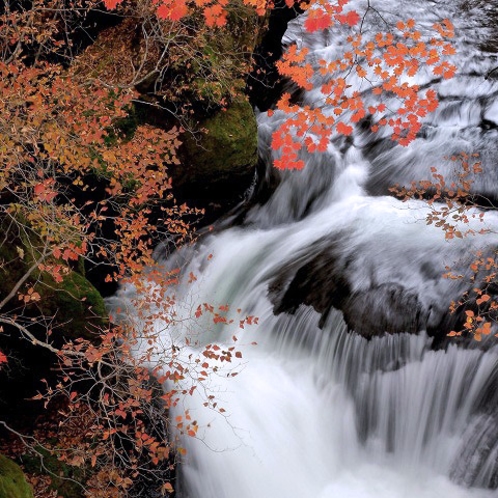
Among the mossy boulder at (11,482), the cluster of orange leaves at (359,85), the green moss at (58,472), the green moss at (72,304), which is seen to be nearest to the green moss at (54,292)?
the green moss at (72,304)

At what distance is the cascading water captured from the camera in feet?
18.3

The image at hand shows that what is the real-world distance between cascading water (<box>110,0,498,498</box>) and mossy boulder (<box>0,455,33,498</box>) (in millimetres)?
2318

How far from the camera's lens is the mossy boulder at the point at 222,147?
328 inches

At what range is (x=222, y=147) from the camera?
8.46 m

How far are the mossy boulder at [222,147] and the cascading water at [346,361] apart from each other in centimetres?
96

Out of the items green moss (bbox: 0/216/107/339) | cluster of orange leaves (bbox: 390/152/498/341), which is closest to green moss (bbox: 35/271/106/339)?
green moss (bbox: 0/216/107/339)

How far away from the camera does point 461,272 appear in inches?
255

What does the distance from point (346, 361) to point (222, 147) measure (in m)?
3.91

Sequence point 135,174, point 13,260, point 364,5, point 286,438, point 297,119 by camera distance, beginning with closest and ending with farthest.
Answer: point 13,260
point 286,438
point 135,174
point 297,119
point 364,5

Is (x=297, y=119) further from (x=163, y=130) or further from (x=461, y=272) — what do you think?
(x=461, y=272)

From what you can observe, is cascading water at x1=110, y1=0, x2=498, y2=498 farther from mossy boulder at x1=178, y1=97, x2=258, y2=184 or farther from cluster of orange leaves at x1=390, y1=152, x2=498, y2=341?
mossy boulder at x1=178, y1=97, x2=258, y2=184

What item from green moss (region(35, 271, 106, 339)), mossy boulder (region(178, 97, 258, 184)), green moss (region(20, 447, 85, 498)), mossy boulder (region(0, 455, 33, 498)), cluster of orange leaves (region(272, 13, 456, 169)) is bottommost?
green moss (region(20, 447, 85, 498))

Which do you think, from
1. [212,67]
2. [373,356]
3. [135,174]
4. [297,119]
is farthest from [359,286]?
[297,119]

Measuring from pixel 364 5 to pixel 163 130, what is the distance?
8.40 meters
